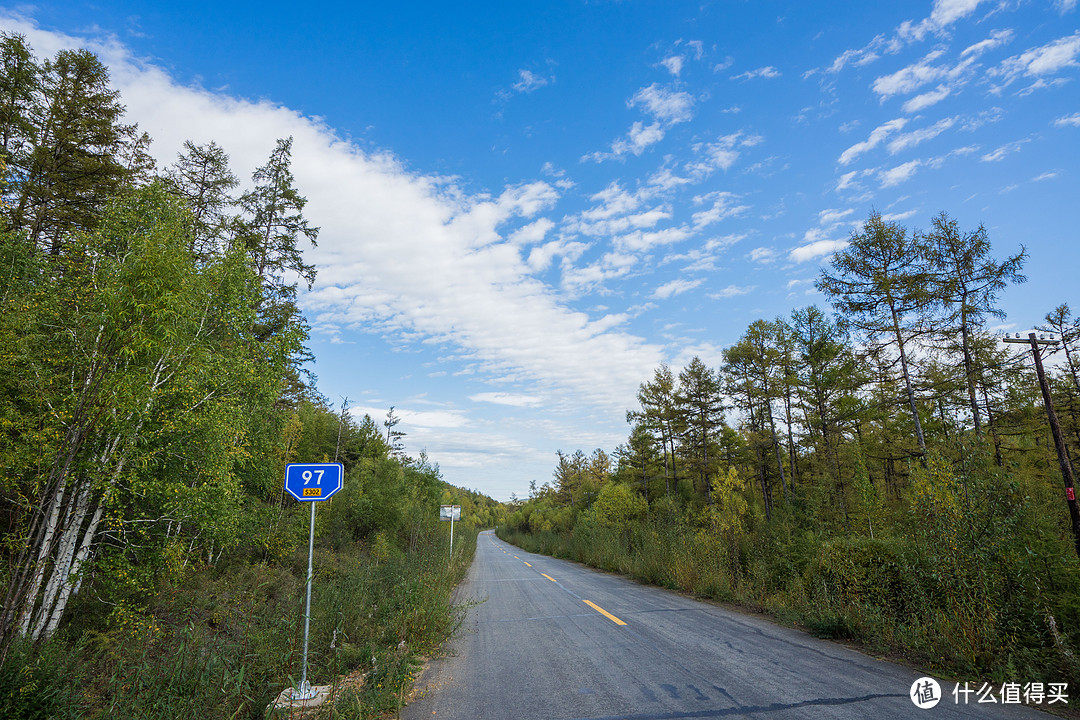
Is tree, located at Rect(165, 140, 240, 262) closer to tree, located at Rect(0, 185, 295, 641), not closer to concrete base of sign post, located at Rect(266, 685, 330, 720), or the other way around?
tree, located at Rect(0, 185, 295, 641)

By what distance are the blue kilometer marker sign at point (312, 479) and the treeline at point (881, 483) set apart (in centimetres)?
781

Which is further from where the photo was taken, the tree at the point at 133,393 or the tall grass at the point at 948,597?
the tree at the point at 133,393

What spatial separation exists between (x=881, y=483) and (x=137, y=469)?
26162 mm

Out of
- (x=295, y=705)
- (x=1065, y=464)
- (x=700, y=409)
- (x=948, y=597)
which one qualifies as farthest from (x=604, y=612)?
(x=700, y=409)

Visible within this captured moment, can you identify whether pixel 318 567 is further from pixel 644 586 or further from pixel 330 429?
pixel 330 429

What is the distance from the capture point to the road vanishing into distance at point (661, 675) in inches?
160

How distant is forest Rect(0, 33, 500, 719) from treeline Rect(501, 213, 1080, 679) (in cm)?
701

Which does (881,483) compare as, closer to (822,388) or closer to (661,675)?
(822,388)

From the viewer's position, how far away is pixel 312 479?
5586 mm

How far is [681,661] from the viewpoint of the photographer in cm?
557

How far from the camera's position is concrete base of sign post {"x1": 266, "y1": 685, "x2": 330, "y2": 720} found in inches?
150

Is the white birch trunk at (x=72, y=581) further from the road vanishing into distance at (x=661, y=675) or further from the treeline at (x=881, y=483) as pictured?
the treeline at (x=881, y=483)
